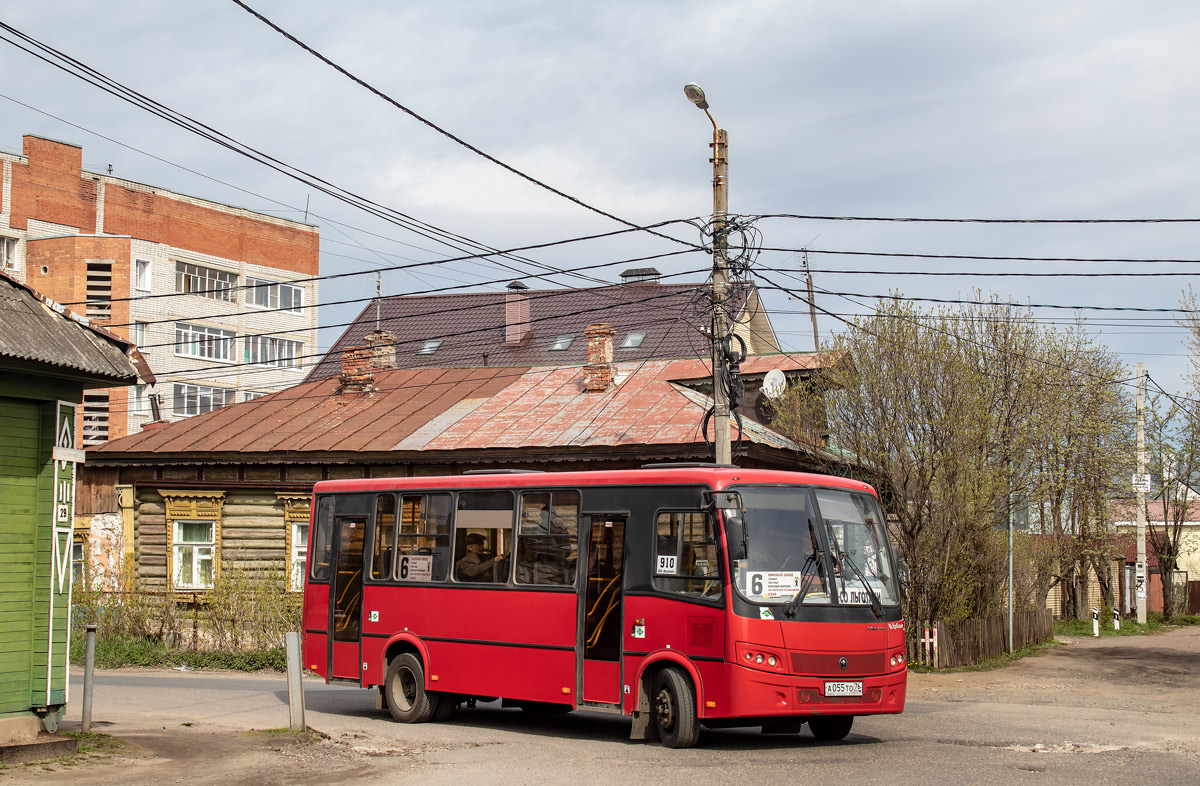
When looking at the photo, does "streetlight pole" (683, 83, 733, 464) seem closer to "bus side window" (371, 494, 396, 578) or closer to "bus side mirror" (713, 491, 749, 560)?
"bus side window" (371, 494, 396, 578)

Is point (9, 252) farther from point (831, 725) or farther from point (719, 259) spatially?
point (831, 725)

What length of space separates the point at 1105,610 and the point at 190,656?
98.9 feet

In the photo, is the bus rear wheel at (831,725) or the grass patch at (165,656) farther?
the grass patch at (165,656)

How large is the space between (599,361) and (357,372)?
750 cm

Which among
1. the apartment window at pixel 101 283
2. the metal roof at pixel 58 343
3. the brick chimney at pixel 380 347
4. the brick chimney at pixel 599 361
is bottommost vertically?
the metal roof at pixel 58 343

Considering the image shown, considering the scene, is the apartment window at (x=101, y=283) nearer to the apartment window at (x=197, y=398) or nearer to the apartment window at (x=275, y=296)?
the apartment window at (x=197, y=398)

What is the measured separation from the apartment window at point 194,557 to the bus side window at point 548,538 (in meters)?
17.1

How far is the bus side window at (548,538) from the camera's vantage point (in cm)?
1435

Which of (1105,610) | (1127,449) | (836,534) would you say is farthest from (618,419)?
(1105,610)

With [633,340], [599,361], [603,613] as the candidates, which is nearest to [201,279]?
[633,340]

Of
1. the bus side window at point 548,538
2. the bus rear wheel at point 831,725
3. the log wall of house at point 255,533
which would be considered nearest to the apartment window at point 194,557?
the log wall of house at point 255,533

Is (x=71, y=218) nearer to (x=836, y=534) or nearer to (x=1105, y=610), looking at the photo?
(x=1105, y=610)

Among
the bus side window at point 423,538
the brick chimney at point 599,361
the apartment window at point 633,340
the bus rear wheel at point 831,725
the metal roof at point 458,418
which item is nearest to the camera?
the bus rear wheel at point 831,725

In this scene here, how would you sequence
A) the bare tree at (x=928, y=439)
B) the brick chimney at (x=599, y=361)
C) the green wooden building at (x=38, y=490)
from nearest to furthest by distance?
the green wooden building at (x=38, y=490) < the bare tree at (x=928, y=439) < the brick chimney at (x=599, y=361)
